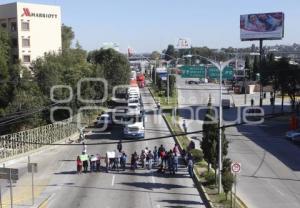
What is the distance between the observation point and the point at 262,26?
92062 mm

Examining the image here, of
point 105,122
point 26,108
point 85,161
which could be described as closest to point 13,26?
point 105,122

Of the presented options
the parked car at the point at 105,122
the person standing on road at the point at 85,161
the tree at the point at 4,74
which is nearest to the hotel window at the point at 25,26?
the tree at the point at 4,74

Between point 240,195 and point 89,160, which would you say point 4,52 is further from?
point 240,195

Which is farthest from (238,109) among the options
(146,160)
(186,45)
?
(186,45)

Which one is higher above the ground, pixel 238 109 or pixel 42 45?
pixel 42 45

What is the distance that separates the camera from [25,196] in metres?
25.6

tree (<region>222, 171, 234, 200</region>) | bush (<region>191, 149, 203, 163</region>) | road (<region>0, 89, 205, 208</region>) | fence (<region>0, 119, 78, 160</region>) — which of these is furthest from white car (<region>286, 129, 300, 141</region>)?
tree (<region>222, 171, 234, 200</region>)

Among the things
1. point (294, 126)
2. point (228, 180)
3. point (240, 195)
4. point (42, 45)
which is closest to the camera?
point (228, 180)

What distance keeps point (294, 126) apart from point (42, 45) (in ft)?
135

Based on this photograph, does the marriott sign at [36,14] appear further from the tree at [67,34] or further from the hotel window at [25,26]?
the tree at [67,34]

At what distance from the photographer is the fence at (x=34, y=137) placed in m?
36.5

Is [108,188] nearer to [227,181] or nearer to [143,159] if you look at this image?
[143,159]

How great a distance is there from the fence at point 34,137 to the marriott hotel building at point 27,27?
29.2 m

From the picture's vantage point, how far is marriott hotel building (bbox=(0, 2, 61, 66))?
73.2m
